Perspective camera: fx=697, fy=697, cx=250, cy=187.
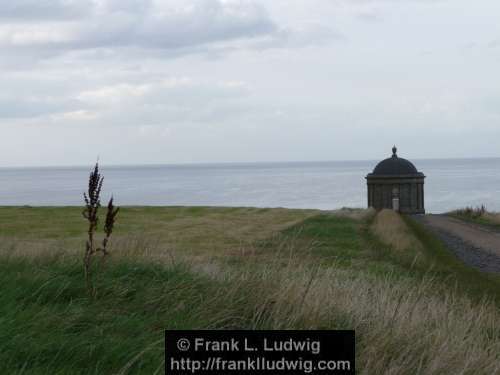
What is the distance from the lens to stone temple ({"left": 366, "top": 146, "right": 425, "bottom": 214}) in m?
37.8

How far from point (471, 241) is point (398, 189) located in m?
Result: 16.7

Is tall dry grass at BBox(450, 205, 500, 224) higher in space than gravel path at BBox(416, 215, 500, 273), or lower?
higher

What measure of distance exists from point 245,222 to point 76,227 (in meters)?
6.87

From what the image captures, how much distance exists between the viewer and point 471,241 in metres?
21.3

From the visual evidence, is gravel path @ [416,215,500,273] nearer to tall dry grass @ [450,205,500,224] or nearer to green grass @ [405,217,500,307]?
green grass @ [405,217,500,307]

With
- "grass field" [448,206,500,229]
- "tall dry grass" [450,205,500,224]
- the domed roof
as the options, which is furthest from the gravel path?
the domed roof

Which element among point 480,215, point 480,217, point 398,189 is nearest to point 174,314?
point 480,217

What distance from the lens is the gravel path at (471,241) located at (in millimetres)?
16625

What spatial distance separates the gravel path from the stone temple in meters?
7.09

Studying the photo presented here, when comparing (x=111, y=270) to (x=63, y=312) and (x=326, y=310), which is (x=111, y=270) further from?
(x=326, y=310)

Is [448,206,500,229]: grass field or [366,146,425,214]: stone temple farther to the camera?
[366,146,425,214]: stone temple

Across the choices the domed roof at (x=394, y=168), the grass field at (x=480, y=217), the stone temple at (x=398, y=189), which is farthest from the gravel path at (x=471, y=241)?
the domed roof at (x=394, y=168)

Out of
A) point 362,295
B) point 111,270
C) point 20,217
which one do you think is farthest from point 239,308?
point 20,217

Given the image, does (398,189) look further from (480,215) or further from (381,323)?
(381,323)
